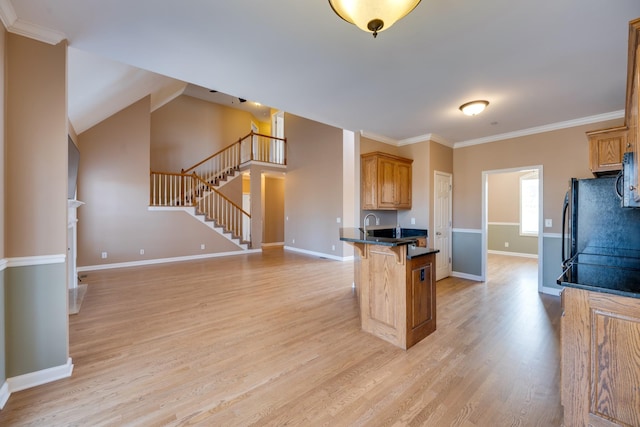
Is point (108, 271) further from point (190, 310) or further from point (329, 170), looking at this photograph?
point (329, 170)

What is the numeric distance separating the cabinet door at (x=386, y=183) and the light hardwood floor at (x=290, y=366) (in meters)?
1.75

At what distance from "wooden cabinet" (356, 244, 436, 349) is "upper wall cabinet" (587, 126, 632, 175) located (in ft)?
7.08

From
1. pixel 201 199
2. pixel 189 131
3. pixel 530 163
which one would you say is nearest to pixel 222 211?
pixel 201 199

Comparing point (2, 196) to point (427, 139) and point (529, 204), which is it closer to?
point (427, 139)

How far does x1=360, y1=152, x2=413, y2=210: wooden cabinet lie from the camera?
4684 millimetres

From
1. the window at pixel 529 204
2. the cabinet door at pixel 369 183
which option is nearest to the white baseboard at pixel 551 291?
the cabinet door at pixel 369 183

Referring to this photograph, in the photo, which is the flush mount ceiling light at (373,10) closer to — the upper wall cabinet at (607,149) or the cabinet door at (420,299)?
the cabinet door at (420,299)

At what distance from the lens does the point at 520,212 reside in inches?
297

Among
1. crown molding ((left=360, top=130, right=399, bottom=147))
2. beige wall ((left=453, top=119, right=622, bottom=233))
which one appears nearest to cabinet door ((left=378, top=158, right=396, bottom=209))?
crown molding ((left=360, top=130, right=399, bottom=147))

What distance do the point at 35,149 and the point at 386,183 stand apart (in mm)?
4343

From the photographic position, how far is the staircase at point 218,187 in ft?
23.1

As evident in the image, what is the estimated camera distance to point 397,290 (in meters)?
2.58

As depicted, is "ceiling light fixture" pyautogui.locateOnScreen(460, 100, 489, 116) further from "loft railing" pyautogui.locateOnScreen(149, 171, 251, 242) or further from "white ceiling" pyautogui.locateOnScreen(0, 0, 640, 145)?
"loft railing" pyautogui.locateOnScreen(149, 171, 251, 242)

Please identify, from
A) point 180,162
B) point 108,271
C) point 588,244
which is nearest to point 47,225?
point 108,271
